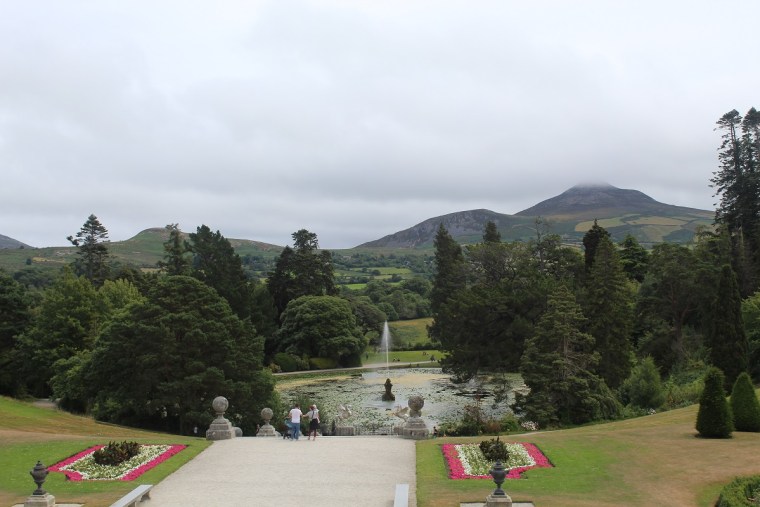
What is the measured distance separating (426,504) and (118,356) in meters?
27.0

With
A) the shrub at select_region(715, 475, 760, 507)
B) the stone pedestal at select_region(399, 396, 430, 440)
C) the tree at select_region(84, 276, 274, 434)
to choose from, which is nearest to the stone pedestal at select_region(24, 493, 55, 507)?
the stone pedestal at select_region(399, 396, 430, 440)

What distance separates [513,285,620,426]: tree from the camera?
34.4 m

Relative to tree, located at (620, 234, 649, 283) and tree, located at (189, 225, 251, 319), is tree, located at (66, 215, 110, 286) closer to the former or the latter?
tree, located at (189, 225, 251, 319)

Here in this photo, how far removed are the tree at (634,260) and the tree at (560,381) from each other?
42.6 m

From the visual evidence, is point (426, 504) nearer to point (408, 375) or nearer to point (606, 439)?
point (606, 439)

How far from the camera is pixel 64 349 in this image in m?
47.5

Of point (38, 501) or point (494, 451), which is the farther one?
point (494, 451)

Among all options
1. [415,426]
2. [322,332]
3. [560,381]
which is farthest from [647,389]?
[322,332]

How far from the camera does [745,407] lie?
23109mm

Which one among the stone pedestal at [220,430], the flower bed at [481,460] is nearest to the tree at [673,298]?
the flower bed at [481,460]

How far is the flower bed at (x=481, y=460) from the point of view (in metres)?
18.8

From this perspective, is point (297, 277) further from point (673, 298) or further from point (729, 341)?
point (729, 341)

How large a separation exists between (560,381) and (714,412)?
12.8m

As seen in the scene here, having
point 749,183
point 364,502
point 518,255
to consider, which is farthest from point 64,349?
point 749,183
